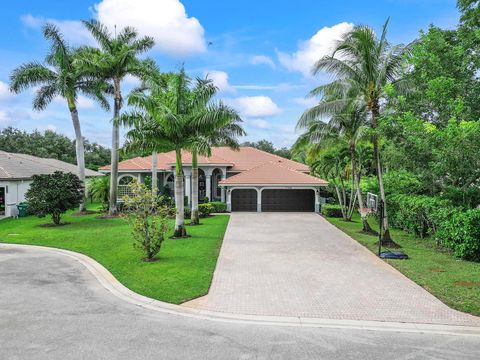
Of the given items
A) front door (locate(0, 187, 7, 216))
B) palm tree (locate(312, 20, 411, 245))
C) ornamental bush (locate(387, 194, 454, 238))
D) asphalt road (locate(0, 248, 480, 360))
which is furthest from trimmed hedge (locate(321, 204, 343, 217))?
front door (locate(0, 187, 7, 216))

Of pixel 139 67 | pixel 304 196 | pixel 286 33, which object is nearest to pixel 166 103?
pixel 286 33

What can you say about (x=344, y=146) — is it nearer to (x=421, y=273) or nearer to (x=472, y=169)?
(x=472, y=169)

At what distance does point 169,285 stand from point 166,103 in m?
9.13

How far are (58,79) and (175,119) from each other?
1325cm

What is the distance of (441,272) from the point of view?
442 inches

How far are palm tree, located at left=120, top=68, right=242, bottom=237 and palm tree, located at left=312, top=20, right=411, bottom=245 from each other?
5196 millimetres

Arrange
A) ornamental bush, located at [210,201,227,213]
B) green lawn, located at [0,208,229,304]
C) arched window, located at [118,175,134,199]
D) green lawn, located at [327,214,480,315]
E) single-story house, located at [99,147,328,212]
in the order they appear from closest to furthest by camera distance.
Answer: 1. green lawn, located at [327,214,480,315]
2. green lawn, located at [0,208,229,304]
3. ornamental bush, located at [210,201,227,213]
4. single-story house, located at [99,147,328,212]
5. arched window, located at [118,175,134,199]

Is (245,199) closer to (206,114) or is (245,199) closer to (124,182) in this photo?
(124,182)

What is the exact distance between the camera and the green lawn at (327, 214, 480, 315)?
348 inches

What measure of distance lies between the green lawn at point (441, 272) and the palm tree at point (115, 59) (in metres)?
16.9

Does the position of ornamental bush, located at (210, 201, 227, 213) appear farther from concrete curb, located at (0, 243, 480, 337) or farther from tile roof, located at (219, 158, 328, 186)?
concrete curb, located at (0, 243, 480, 337)

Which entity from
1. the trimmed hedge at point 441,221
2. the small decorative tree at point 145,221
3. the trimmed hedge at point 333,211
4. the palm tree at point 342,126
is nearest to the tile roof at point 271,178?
the trimmed hedge at point 333,211

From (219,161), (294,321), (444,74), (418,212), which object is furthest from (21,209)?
(444,74)

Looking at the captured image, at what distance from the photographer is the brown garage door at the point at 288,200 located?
30.0 metres
